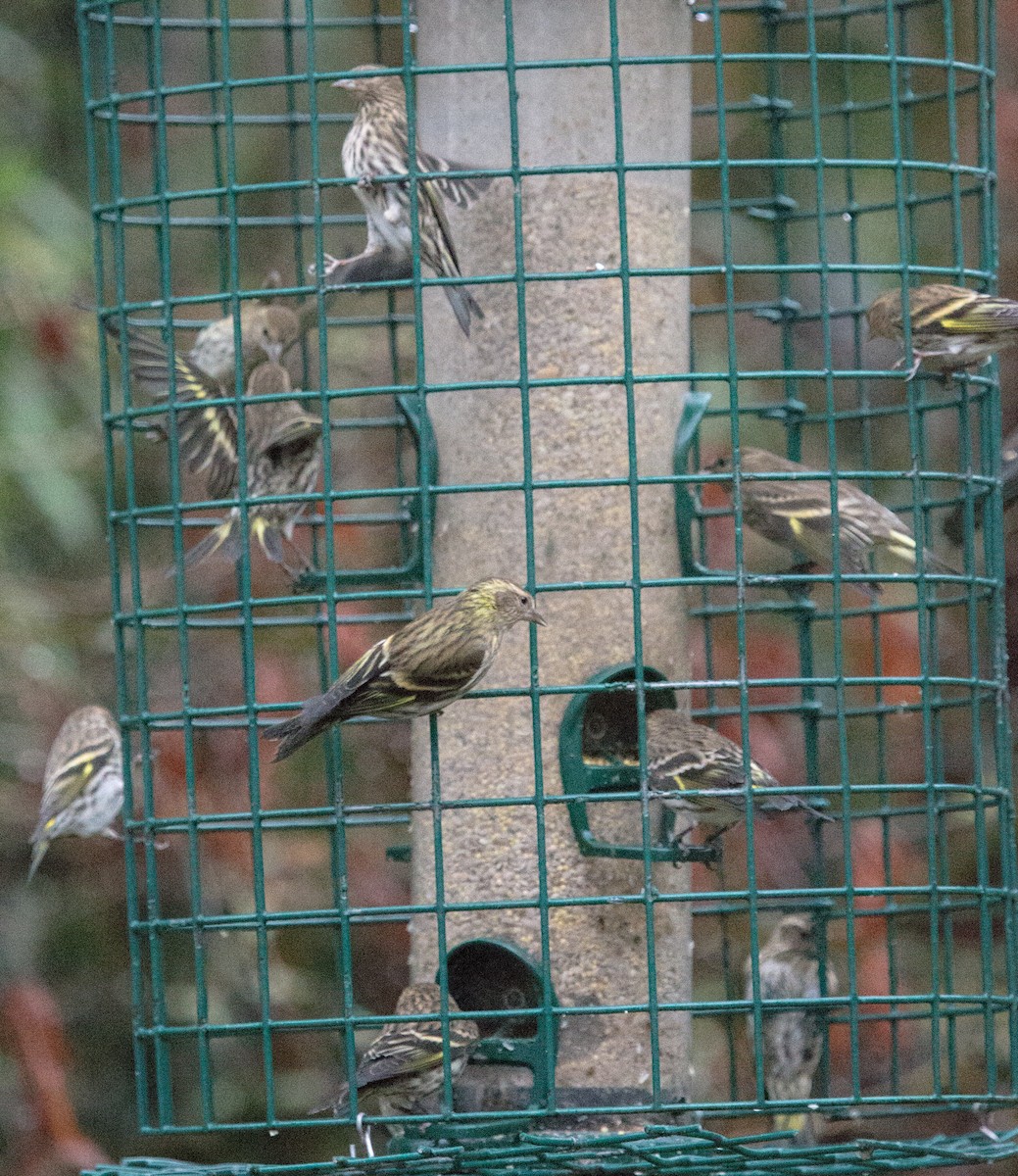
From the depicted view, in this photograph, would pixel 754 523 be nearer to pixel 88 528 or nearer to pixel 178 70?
pixel 88 528

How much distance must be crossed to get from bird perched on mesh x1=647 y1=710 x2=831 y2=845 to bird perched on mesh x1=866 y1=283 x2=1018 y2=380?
163 centimetres

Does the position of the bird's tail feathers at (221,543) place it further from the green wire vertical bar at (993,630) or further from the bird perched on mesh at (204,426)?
the green wire vertical bar at (993,630)

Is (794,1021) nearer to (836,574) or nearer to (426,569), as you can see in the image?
(836,574)

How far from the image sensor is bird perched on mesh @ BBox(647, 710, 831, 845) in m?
7.75

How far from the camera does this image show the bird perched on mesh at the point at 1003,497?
897 cm

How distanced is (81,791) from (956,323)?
436cm

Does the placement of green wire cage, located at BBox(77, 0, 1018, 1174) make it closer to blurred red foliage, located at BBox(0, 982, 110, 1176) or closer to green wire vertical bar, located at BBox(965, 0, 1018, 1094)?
green wire vertical bar, located at BBox(965, 0, 1018, 1094)

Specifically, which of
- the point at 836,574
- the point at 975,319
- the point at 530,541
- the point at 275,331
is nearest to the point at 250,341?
the point at 275,331

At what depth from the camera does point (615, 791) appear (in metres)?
8.15

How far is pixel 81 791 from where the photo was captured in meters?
10.1

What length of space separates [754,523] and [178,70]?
7.59m

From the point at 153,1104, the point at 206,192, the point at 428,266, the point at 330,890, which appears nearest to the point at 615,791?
the point at 428,266

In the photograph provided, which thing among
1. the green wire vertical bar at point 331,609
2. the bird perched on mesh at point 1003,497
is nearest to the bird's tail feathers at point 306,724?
the green wire vertical bar at point 331,609

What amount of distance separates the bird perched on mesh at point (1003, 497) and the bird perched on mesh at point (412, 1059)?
2.75 meters
